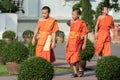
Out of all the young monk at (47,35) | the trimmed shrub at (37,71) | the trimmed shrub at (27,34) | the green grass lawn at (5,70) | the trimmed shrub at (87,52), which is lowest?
the trimmed shrub at (27,34)

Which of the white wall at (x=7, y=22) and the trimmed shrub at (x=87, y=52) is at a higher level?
the trimmed shrub at (x=87, y=52)

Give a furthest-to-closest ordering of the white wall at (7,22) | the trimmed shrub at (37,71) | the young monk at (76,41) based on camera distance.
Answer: the white wall at (7,22), the young monk at (76,41), the trimmed shrub at (37,71)

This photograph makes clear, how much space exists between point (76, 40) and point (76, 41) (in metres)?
0.03

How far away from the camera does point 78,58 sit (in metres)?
13.3

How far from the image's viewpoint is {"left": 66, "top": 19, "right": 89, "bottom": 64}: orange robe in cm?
1329

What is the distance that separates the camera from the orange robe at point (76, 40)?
13289 mm

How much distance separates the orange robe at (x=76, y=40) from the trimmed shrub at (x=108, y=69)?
7.06 feet

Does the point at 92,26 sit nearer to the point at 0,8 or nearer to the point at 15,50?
the point at 0,8

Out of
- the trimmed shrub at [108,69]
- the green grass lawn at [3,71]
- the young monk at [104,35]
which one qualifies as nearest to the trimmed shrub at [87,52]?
the young monk at [104,35]

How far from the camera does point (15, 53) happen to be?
1394 centimetres

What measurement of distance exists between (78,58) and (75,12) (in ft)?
3.70

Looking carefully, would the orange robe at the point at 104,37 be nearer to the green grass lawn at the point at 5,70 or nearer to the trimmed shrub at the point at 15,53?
the green grass lawn at the point at 5,70

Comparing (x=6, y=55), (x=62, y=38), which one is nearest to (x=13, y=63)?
(x=6, y=55)

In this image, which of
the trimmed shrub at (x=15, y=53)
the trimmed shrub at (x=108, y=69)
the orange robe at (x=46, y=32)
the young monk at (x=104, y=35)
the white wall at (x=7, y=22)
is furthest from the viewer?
the white wall at (x=7, y=22)
